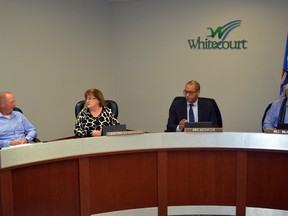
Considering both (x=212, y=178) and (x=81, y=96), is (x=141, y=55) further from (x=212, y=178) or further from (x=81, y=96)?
(x=212, y=178)

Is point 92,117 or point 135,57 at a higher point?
point 135,57

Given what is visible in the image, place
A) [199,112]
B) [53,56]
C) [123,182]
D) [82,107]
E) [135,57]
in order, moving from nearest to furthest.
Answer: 1. [123,182]
2. [199,112]
3. [82,107]
4. [53,56]
5. [135,57]

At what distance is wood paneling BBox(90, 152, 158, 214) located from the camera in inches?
127

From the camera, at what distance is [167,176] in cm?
338

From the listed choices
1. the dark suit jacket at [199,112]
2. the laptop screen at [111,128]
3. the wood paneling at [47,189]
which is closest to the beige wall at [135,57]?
the dark suit jacket at [199,112]

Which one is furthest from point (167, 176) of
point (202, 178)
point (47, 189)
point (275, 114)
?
point (275, 114)

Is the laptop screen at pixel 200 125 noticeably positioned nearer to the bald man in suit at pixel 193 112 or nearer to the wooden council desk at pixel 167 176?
the wooden council desk at pixel 167 176

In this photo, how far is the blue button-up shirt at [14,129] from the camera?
380 cm

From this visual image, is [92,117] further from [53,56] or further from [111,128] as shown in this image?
[53,56]

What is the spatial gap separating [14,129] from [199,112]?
6.17 feet

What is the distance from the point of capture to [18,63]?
5238 millimetres

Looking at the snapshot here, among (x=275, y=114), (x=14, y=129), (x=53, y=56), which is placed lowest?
(x=14, y=129)

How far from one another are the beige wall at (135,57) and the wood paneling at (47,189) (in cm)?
243

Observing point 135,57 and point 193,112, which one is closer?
point 193,112
